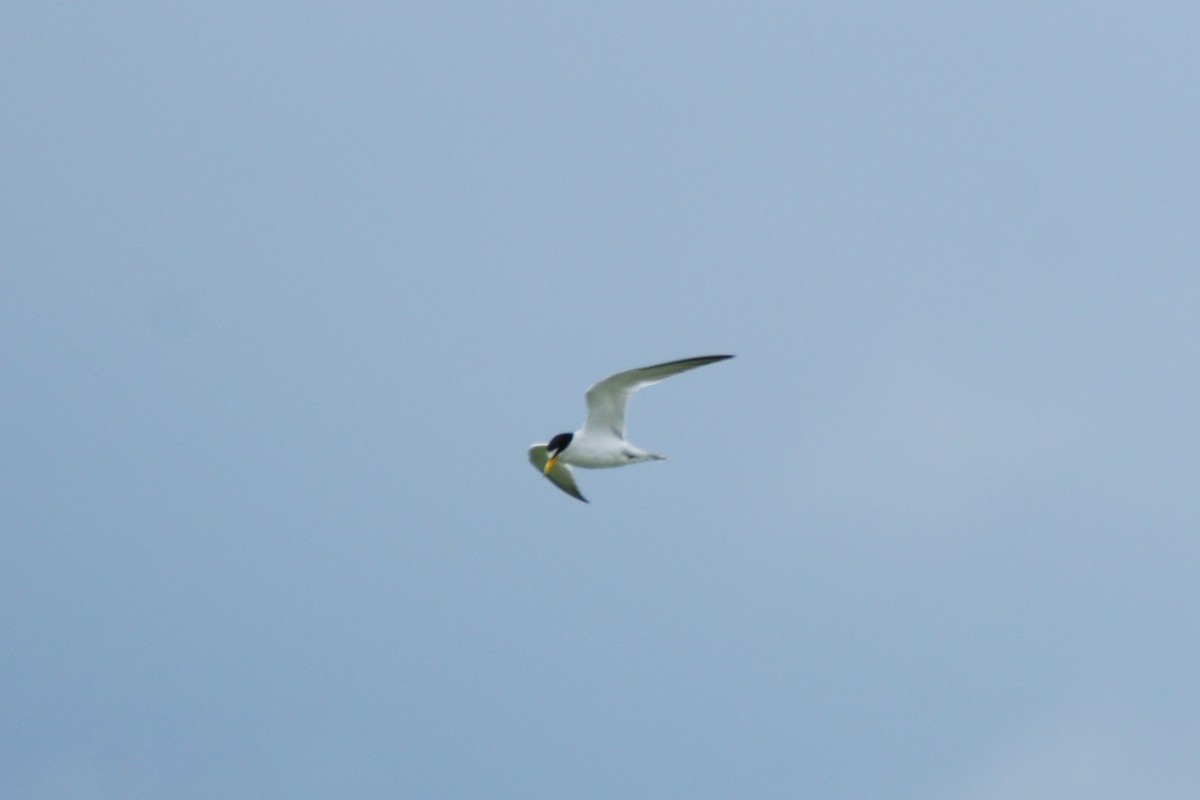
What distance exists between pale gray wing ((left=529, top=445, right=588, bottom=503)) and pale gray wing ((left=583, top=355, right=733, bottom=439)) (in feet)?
5.95

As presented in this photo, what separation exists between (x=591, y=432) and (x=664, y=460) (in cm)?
123

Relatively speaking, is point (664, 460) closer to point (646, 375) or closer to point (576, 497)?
point (646, 375)

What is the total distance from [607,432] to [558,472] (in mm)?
2936

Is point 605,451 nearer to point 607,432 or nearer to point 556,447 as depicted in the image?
point 607,432

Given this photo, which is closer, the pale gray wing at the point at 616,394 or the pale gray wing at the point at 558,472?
the pale gray wing at the point at 616,394

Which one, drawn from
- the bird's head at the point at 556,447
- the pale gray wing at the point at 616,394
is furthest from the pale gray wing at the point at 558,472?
the pale gray wing at the point at 616,394

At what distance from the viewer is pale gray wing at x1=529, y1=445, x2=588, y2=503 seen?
3188 cm

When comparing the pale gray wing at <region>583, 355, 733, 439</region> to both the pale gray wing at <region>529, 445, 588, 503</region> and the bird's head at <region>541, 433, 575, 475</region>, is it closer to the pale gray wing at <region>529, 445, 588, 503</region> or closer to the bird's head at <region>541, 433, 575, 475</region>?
the bird's head at <region>541, 433, 575, 475</region>

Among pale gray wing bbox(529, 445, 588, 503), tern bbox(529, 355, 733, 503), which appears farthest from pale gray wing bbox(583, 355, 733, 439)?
pale gray wing bbox(529, 445, 588, 503)

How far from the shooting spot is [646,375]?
28.9 meters

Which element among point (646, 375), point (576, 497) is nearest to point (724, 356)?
point (646, 375)

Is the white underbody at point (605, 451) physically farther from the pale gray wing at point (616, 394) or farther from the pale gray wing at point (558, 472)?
the pale gray wing at point (558, 472)

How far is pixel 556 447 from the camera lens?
30719mm

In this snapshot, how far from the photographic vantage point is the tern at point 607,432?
1137 inches
